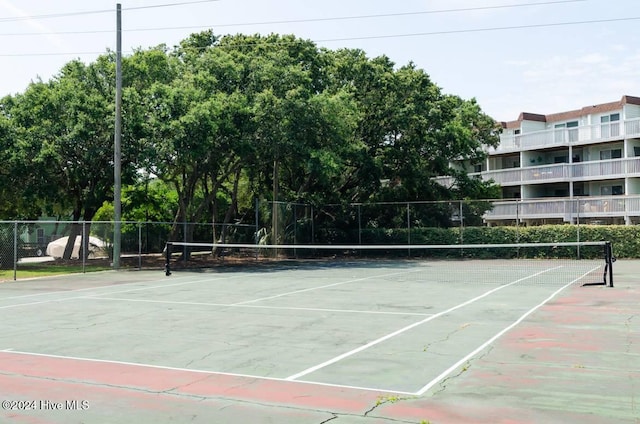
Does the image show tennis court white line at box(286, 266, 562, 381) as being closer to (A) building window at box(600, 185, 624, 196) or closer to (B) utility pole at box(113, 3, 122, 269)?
(B) utility pole at box(113, 3, 122, 269)

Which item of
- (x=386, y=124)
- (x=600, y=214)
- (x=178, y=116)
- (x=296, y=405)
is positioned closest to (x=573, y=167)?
(x=600, y=214)

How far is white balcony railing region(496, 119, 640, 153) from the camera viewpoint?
47094 millimetres

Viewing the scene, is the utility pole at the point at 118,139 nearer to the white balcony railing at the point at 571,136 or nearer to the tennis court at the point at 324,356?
the tennis court at the point at 324,356

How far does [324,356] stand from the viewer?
9.31m

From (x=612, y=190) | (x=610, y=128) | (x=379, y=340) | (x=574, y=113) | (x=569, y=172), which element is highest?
(x=574, y=113)

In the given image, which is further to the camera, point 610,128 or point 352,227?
point 610,128

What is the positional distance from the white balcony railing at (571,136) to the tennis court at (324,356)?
32483 millimetres

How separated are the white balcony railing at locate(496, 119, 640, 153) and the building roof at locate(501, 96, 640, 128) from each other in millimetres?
2785

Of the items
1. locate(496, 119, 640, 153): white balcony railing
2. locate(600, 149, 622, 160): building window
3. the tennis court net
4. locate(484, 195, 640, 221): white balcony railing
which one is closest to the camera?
the tennis court net

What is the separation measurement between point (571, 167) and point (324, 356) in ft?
147

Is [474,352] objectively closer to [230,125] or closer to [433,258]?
[230,125]

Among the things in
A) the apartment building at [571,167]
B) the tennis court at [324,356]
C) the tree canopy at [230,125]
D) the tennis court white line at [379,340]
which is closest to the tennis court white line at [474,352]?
the tennis court at [324,356]

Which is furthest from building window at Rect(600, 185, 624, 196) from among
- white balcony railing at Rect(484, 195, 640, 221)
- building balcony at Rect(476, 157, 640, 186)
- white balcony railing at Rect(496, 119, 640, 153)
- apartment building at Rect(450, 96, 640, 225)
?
white balcony railing at Rect(484, 195, 640, 221)

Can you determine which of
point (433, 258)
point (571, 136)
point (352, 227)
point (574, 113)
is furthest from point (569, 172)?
point (352, 227)
